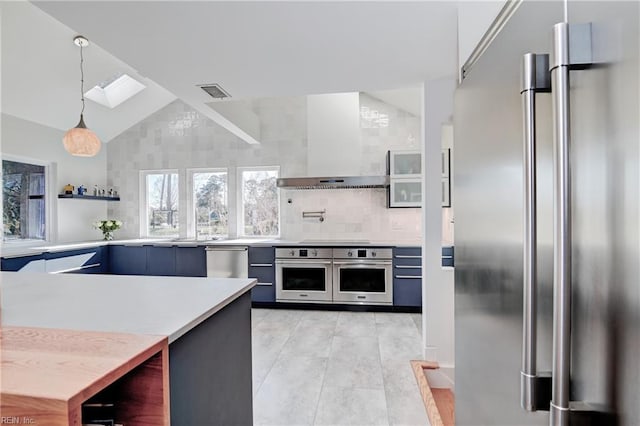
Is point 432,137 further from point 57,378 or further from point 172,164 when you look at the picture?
point 172,164

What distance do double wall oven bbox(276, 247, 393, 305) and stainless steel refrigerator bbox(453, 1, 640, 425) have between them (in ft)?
9.94

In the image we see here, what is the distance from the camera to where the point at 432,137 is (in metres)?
2.54

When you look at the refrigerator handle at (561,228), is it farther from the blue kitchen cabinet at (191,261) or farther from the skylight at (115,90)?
the skylight at (115,90)


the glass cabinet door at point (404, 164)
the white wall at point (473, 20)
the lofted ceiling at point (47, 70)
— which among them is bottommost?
the glass cabinet door at point (404, 164)

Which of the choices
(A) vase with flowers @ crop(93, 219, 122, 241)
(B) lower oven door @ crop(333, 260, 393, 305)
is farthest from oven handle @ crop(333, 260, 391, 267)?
(A) vase with flowers @ crop(93, 219, 122, 241)

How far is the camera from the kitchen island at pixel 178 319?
3.15 feet

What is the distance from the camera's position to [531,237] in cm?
53

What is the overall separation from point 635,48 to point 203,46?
6.99 feet

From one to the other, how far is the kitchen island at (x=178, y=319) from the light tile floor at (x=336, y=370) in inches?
23.2

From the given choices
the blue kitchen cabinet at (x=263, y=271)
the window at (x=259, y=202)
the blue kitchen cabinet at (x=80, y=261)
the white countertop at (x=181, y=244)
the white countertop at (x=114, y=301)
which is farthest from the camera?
the window at (x=259, y=202)

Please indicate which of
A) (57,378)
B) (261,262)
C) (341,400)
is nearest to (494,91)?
(57,378)

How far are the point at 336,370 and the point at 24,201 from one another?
183 inches

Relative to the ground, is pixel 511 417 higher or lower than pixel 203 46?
lower

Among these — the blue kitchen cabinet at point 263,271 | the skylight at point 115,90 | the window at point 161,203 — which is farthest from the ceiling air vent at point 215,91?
the window at point 161,203
